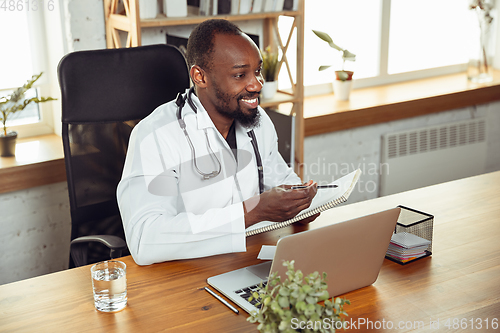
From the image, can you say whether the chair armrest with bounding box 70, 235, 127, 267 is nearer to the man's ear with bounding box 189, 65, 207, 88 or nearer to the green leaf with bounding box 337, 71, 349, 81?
the man's ear with bounding box 189, 65, 207, 88

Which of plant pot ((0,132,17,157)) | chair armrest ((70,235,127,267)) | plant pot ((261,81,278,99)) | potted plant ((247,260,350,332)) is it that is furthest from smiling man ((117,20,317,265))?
plant pot ((0,132,17,157))

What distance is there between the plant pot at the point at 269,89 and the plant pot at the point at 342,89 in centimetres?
60

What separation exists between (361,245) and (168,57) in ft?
3.32

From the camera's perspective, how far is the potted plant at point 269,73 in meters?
2.59

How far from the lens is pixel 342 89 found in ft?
10.1

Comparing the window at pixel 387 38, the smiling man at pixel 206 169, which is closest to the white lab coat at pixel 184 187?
the smiling man at pixel 206 169

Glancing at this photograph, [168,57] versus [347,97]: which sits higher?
[168,57]

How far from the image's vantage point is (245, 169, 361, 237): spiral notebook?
4.43ft

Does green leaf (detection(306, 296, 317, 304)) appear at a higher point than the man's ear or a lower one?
lower

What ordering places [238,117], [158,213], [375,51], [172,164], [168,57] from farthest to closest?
[375,51] → [168,57] → [238,117] → [172,164] → [158,213]

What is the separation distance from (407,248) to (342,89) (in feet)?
6.19

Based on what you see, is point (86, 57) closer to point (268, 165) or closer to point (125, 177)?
point (125, 177)

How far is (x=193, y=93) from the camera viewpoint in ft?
5.48

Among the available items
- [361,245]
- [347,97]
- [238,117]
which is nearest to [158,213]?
[238,117]
